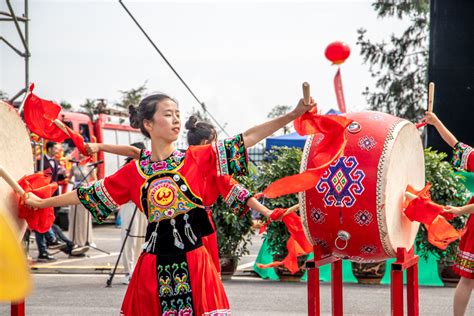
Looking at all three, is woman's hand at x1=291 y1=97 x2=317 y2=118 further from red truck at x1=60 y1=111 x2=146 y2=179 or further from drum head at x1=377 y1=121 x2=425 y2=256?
red truck at x1=60 y1=111 x2=146 y2=179

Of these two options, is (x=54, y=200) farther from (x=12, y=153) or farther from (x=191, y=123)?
(x=191, y=123)

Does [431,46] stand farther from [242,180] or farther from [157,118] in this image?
[157,118]

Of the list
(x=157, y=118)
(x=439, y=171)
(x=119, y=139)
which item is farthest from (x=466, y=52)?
(x=119, y=139)

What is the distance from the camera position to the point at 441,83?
8.77 m

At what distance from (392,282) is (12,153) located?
6.89ft

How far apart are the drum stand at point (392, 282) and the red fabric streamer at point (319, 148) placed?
29.5 inches

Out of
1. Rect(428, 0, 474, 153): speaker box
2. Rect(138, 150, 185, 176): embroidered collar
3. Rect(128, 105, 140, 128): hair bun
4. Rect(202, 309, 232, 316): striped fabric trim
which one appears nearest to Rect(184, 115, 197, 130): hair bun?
Rect(128, 105, 140, 128): hair bun

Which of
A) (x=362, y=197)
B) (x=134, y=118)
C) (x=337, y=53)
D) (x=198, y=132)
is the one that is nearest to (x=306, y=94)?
(x=362, y=197)

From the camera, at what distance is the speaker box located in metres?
8.70

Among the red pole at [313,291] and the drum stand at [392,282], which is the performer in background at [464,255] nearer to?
the drum stand at [392,282]

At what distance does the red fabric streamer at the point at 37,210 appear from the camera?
147 inches

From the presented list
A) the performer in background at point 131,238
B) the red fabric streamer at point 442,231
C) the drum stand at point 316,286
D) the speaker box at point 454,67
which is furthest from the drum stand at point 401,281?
the speaker box at point 454,67

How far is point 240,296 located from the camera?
6855 millimetres

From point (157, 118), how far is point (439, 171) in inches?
180
